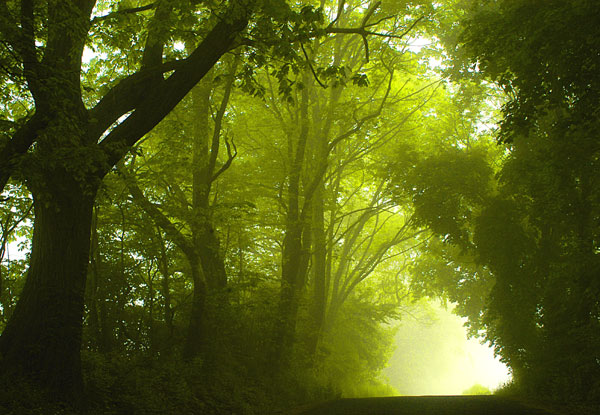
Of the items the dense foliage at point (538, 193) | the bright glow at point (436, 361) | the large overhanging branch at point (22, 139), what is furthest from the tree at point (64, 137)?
the bright glow at point (436, 361)

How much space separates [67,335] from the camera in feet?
20.3

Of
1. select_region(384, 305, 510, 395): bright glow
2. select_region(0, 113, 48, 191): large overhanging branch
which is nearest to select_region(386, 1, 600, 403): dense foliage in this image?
select_region(0, 113, 48, 191): large overhanging branch

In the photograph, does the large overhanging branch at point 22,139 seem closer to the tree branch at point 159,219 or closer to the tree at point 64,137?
the tree at point 64,137

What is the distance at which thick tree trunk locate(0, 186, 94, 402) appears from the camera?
19.6 ft

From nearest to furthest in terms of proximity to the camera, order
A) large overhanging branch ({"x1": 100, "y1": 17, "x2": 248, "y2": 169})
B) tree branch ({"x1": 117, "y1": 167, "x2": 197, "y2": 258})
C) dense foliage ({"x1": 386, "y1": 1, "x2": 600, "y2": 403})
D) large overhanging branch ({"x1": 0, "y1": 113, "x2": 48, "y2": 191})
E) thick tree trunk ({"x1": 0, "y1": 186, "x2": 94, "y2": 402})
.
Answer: large overhanging branch ({"x1": 0, "y1": 113, "x2": 48, "y2": 191}) → thick tree trunk ({"x1": 0, "y1": 186, "x2": 94, "y2": 402}) → large overhanging branch ({"x1": 100, "y1": 17, "x2": 248, "y2": 169}) → dense foliage ({"x1": 386, "y1": 1, "x2": 600, "y2": 403}) → tree branch ({"x1": 117, "y1": 167, "x2": 197, "y2": 258})

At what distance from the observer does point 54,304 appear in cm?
616

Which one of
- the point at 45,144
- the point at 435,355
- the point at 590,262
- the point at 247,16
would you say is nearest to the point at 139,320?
the point at 45,144

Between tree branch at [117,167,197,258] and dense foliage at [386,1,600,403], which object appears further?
tree branch at [117,167,197,258]

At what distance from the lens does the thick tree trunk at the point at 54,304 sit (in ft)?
19.6

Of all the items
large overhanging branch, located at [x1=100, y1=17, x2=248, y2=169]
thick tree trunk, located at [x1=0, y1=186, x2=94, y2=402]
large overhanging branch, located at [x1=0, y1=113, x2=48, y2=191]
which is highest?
large overhanging branch, located at [x1=100, y1=17, x2=248, y2=169]

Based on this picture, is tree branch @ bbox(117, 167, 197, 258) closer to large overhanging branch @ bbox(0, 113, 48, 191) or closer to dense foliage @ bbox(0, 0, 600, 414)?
dense foliage @ bbox(0, 0, 600, 414)

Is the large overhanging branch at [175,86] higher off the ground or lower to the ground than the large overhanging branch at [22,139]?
higher

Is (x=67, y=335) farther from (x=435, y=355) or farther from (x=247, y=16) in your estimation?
(x=435, y=355)

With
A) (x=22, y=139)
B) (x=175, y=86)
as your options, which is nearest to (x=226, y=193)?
(x=175, y=86)
